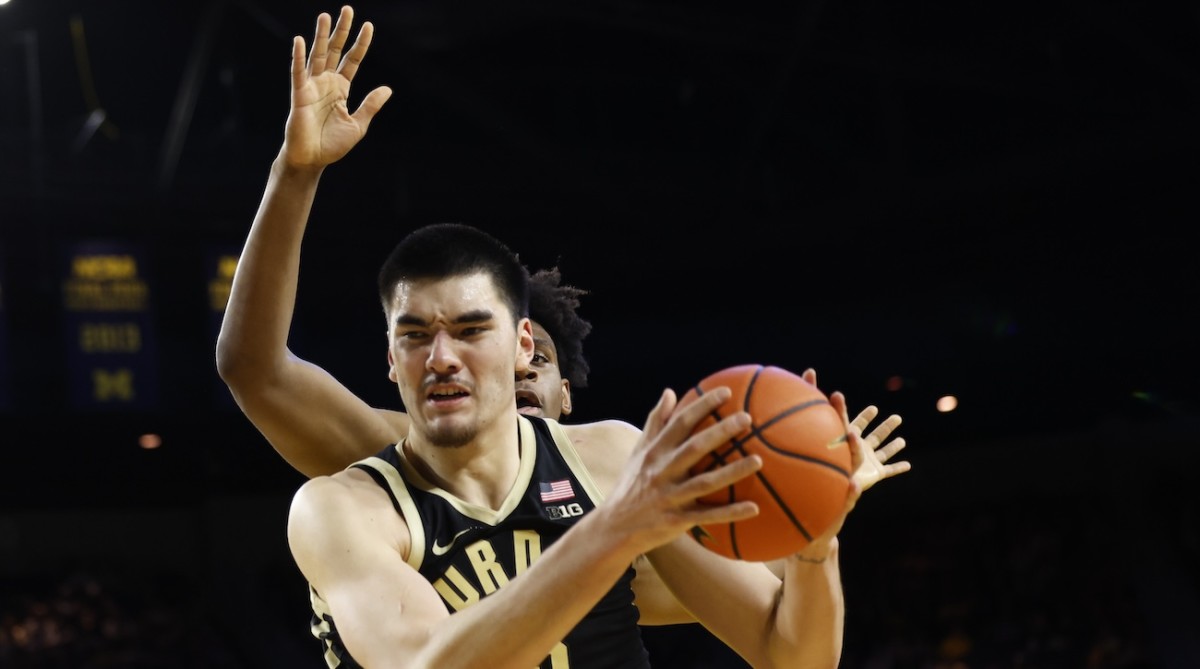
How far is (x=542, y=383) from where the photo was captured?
4.31m

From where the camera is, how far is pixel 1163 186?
11555 millimetres

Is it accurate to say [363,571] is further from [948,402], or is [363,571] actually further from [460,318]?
[948,402]

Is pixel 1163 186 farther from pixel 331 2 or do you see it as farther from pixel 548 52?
pixel 331 2

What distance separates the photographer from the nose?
289cm

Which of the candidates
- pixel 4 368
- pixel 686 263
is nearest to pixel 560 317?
pixel 4 368

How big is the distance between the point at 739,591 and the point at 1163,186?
31.2 feet

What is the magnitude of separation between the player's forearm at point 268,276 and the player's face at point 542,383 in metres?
0.90

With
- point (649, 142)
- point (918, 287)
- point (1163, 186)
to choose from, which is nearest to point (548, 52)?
point (649, 142)

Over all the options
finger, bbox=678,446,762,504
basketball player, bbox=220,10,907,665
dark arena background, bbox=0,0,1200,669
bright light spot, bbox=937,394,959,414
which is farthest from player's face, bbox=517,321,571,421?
bright light spot, bbox=937,394,959,414

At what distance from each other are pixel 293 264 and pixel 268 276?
0.06 m

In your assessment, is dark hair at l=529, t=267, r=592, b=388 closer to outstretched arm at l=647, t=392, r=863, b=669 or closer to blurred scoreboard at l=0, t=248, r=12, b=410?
outstretched arm at l=647, t=392, r=863, b=669

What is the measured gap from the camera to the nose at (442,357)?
2.89 meters

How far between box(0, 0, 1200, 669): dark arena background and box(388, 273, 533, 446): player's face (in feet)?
23.1

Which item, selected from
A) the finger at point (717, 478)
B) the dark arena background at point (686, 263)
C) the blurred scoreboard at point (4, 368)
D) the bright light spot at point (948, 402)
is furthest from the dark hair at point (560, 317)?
the bright light spot at point (948, 402)
